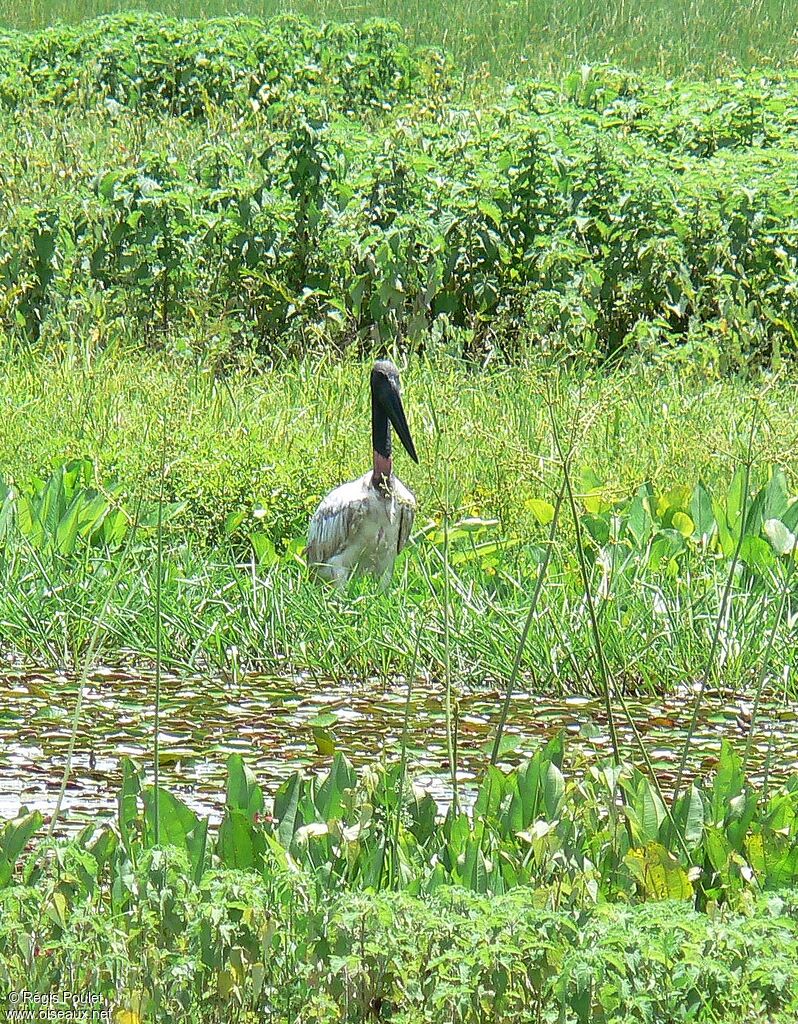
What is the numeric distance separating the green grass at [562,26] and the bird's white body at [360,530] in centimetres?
1384

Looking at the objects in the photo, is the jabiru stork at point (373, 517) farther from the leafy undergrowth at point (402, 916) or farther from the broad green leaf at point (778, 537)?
the leafy undergrowth at point (402, 916)

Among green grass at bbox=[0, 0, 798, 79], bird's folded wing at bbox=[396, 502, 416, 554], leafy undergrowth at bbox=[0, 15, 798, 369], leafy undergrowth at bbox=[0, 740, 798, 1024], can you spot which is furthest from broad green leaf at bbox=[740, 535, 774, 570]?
green grass at bbox=[0, 0, 798, 79]

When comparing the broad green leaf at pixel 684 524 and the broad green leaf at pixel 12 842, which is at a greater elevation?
the broad green leaf at pixel 684 524

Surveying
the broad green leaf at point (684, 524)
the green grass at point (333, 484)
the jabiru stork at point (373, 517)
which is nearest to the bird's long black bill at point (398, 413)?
the jabiru stork at point (373, 517)

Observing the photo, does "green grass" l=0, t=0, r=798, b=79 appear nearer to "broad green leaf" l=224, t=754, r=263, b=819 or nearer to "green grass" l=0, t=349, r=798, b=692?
"green grass" l=0, t=349, r=798, b=692

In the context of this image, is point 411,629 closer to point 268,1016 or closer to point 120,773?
point 120,773

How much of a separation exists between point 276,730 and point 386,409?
1490 millimetres

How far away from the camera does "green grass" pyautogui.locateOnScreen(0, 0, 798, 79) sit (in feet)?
63.7

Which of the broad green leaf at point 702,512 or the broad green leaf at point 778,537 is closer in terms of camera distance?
the broad green leaf at point 778,537

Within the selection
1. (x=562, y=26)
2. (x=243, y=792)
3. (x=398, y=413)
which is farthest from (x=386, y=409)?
(x=562, y=26)

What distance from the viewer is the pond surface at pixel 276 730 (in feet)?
11.5

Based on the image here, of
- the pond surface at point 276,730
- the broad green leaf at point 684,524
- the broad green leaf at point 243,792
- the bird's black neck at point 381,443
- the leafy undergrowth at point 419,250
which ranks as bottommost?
the pond surface at point 276,730

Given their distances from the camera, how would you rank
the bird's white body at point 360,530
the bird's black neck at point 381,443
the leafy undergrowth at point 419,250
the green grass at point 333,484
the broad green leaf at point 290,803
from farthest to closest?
1. the leafy undergrowth at point 419,250
2. the bird's black neck at point 381,443
3. the bird's white body at point 360,530
4. the green grass at point 333,484
5. the broad green leaf at point 290,803

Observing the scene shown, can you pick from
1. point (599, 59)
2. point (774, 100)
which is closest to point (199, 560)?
point (774, 100)
